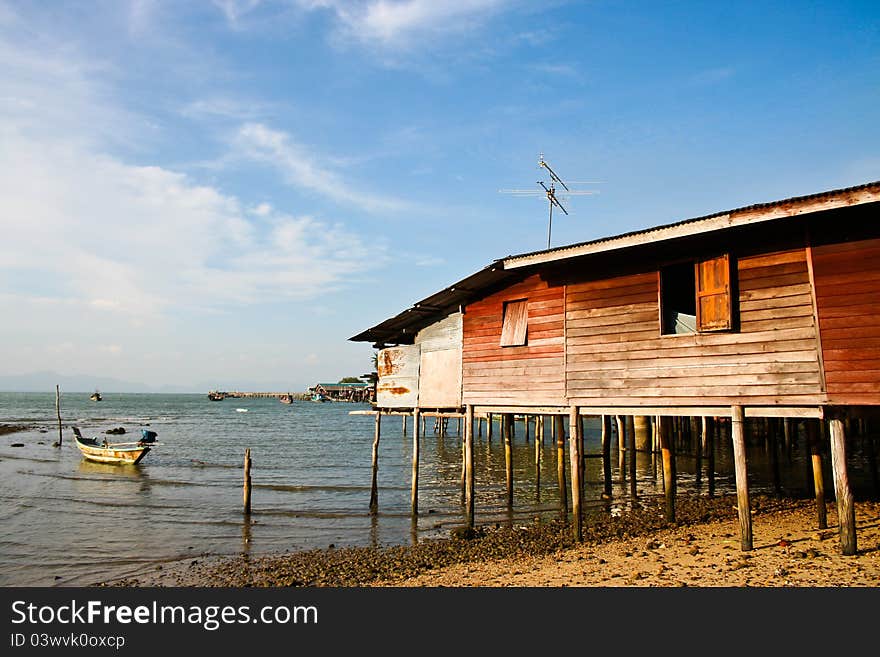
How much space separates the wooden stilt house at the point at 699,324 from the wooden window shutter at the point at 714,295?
0.03 m

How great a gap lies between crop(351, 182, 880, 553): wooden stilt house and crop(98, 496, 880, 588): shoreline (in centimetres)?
97

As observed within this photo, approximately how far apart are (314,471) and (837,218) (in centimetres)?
2835

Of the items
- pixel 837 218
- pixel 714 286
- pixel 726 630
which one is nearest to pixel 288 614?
pixel 726 630

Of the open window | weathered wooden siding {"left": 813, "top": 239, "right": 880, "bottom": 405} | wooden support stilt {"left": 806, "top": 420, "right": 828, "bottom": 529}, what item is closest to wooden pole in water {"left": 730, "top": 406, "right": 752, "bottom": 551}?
weathered wooden siding {"left": 813, "top": 239, "right": 880, "bottom": 405}

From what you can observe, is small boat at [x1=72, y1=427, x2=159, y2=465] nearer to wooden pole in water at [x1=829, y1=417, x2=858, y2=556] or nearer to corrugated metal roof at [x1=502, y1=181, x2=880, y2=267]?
corrugated metal roof at [x1=502, y1=181, x2=880, y2=267]

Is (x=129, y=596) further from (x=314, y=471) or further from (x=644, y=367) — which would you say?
(x=314, y=471)

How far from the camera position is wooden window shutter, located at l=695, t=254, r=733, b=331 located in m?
11.6

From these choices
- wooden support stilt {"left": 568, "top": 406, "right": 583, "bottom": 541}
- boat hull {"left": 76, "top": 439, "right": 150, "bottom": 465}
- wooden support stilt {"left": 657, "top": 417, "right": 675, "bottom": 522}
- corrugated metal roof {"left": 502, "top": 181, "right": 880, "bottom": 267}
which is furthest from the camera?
boat hull {"left": 76, "top": 439, "right": 150, "bottom": 465}

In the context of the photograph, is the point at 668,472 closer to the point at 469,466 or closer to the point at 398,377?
the point at 469,466

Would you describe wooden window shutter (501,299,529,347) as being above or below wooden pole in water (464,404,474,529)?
above

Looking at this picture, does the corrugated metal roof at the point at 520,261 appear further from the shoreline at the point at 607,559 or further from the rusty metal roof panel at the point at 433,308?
the shoreline at the point at 607,559

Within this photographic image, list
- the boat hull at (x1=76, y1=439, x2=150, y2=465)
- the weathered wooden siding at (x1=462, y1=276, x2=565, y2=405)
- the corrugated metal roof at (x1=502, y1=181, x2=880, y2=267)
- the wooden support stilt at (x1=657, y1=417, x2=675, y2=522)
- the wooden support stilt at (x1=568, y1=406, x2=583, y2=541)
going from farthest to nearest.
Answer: the boat hull at (x1=76, y1=439, x2=150, y2=465)
the wooden support stilt at (x1=657, y1=417, x2=675, y2=522)
the weathered wooden siding at (x1=462, y1=276, x2=565, y2=405)
the wooden support stilt at (x1=568, y1=406, x2=583, y2=541)
the corrugated metal roof at (x1=502, y1=181, x2=880, y2=267)

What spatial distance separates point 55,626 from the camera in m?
7.94

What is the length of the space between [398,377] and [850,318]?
1294cm
